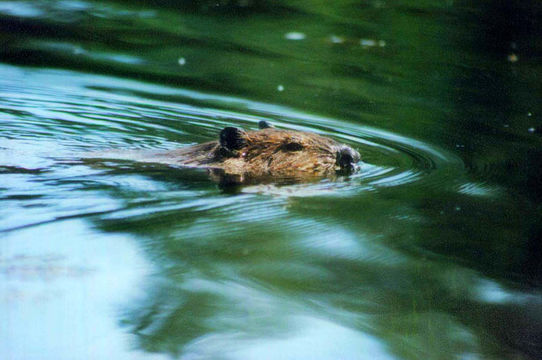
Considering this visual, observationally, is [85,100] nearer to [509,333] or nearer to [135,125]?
[135,125]

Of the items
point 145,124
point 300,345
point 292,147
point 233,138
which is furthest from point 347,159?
point 300,345

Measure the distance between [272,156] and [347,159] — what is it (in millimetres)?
478

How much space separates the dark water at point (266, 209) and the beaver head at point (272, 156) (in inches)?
8.3

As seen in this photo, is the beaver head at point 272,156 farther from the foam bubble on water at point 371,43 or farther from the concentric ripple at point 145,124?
the foam bubble on water at point 371,43

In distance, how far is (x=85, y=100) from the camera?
733cm

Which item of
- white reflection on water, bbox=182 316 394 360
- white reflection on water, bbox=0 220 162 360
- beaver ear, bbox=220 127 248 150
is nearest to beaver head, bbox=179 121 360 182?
beaver ear, bbox=220 127 248 150

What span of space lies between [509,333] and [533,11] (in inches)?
407

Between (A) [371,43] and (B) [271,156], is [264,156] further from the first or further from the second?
(A) [371,43]

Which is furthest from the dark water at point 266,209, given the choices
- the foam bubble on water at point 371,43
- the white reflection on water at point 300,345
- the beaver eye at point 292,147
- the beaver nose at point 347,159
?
the beaver eye at point 292,147

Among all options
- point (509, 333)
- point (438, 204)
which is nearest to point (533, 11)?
point (438, 204)

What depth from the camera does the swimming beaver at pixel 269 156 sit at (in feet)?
17.9

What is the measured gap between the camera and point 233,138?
5508 millimetres

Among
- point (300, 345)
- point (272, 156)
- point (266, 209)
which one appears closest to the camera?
point (300, 345)

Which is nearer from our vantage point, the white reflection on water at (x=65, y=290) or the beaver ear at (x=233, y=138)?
the white reflection on water at (x=65, y=290)
